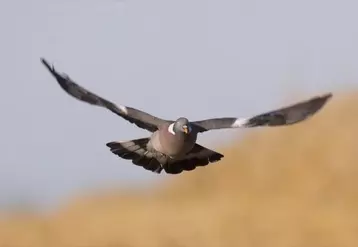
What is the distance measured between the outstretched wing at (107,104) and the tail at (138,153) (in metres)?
0.30

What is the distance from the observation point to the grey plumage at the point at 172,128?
10148 mm

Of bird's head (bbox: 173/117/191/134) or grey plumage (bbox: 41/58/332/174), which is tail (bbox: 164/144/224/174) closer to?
grey plumage (bbox: 41/58/332/174)

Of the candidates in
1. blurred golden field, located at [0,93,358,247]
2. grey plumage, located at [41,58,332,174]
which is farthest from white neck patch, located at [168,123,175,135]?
blurred golden field, located at [0,93,358,247]

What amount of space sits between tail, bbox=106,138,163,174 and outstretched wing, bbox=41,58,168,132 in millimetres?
304

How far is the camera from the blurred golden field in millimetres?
21984

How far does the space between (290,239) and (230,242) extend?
983 millimetres

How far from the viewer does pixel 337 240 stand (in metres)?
21.4

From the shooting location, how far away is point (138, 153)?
435 inches

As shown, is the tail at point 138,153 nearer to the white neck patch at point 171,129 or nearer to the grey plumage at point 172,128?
the grey plumage at point 172,128

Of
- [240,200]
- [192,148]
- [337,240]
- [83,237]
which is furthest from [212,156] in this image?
[240,200]

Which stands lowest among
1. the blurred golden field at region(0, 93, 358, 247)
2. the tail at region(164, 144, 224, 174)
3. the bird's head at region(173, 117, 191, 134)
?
the bird's head at region(173, 117, 191, 134)

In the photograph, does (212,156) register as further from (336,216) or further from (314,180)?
(314,180)

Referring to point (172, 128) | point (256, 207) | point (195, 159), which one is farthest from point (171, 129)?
point (256, 207)

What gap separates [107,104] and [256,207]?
1411cm
